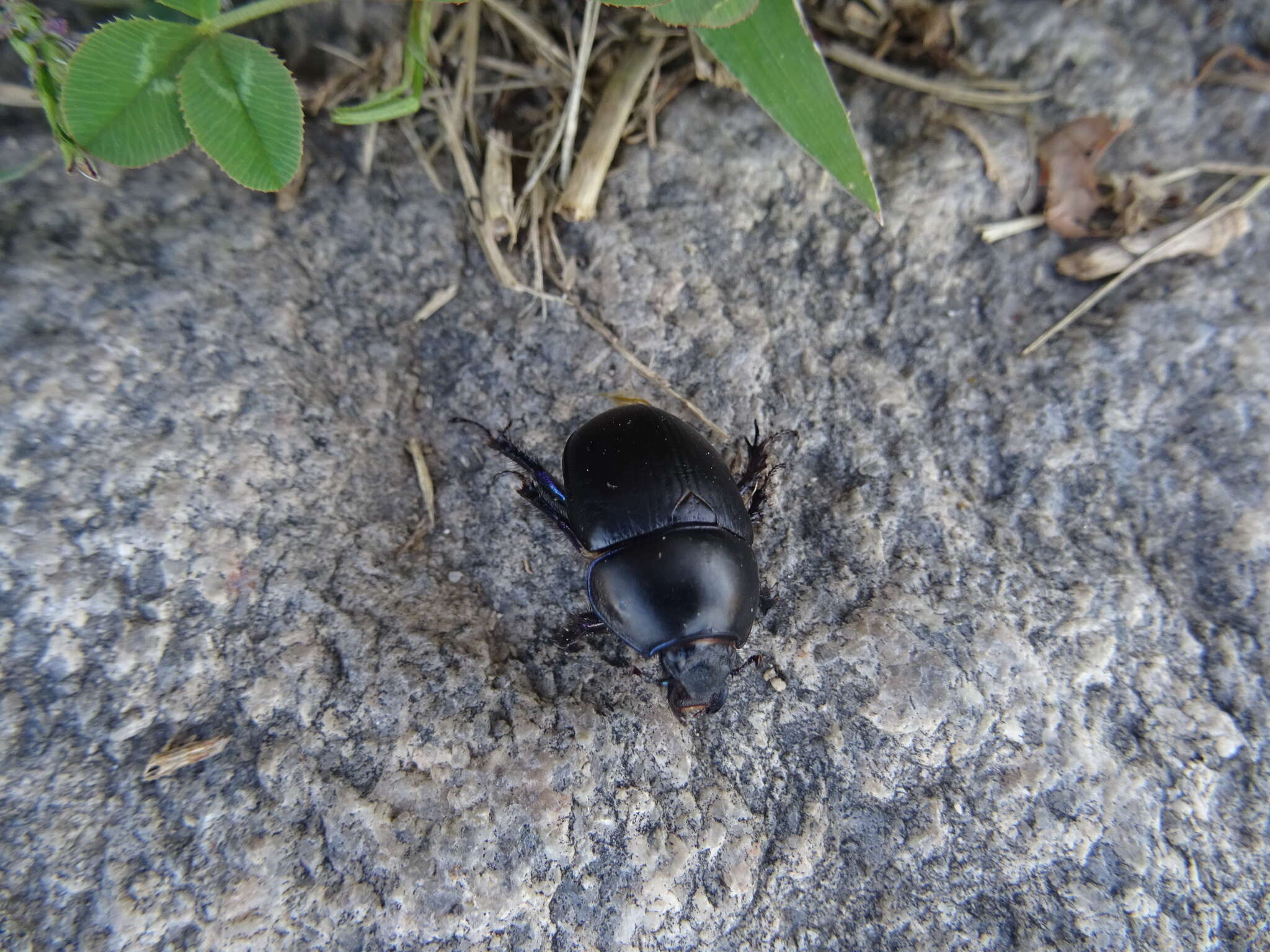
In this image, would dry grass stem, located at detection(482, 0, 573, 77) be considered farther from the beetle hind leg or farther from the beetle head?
the beetle head

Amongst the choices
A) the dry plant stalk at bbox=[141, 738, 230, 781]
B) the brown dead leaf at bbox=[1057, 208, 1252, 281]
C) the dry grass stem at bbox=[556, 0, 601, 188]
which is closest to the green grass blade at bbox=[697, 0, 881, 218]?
the dry grass stem at bbox=[556, 0, 601, 188]

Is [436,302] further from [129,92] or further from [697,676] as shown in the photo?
[697,676]

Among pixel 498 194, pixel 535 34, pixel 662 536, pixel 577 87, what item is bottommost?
pixel 662 536

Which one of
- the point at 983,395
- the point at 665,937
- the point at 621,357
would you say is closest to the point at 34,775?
the point at 665,937

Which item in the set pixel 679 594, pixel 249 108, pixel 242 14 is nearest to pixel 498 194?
pixel 249 108

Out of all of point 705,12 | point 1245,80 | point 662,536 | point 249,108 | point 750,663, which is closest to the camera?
point 705,12
